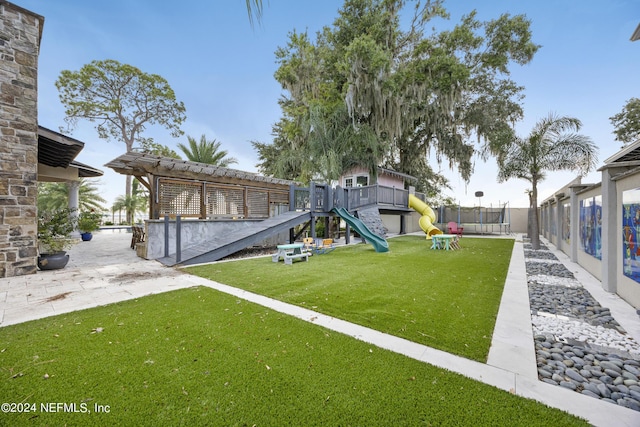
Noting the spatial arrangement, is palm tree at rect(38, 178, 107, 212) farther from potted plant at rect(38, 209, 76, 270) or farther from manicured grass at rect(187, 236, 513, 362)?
manicured grass at rect(187, 236, 513, 362)

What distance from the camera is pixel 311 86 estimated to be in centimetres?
1587

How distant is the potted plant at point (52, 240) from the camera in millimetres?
6633

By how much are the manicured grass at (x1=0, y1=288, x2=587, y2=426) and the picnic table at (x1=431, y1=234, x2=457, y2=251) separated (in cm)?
872

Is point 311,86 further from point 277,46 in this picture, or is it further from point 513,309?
point 513,309

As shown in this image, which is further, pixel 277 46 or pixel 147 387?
pixel 277 46

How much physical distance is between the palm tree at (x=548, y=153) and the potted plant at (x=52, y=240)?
16.1m

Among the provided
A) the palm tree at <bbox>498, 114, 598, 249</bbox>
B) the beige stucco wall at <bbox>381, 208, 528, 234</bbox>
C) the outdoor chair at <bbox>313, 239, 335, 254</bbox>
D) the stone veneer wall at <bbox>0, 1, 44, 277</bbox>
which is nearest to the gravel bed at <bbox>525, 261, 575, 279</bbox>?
the palm tree at <bbox>498, 114, 598, 249</bbox>

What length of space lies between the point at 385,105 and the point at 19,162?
47.7ft

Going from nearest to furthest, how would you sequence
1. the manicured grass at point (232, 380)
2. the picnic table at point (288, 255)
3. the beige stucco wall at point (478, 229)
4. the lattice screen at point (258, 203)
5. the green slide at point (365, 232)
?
the manicured grass at point (232, 380) → the picnic table at point (288, 255) → the green slide at point (365, 232) → the lattice screen at point (258, 203) → the beige stucco wall at point (478, 229)

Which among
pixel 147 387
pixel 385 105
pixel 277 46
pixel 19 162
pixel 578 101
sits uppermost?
pixel 277 46

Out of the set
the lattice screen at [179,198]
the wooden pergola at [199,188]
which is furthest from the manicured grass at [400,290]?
the wooden pergola at [199,188]

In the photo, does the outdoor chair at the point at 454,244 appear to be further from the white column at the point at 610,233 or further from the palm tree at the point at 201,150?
the palm tree at the point at 201,150

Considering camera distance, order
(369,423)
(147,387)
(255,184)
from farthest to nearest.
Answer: (255,184) < (147,387) < (369,423)

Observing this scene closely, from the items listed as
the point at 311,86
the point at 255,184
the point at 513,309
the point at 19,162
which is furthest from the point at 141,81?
the point at 513,309
